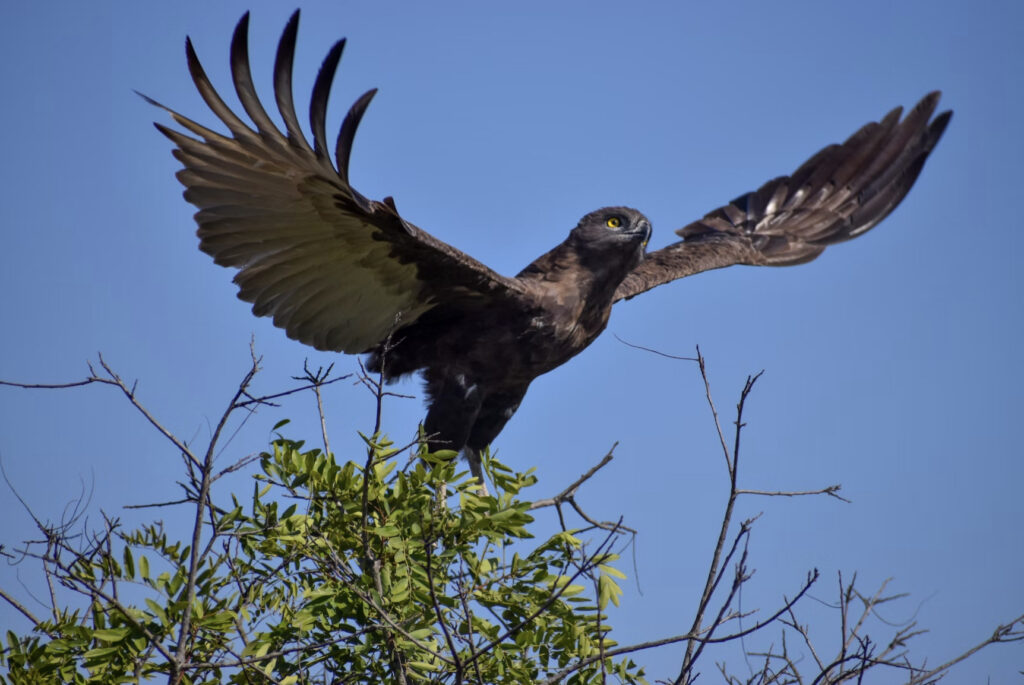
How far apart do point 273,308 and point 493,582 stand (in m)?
2.00

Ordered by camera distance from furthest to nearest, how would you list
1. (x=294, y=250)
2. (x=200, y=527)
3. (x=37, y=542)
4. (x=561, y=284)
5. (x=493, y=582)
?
(x=561, y=284), (x=294, y=250), (x=493, y=582), (x=37, y=542), (x=200, y=527)

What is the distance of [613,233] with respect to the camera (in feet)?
19.9

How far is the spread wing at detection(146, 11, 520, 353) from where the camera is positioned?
4.62 meters

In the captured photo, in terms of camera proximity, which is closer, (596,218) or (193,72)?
(193,72)

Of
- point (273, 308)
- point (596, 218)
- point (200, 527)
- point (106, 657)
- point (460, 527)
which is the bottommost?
point (106, 657)

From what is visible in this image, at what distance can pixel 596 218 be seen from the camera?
6164 mm

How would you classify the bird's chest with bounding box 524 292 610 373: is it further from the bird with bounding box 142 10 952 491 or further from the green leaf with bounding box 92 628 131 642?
the green leaf with bounding box 92 628 131 642

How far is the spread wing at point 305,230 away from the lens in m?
4.62

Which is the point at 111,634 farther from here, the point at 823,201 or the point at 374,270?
the point at 823,201

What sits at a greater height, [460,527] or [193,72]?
[193,72]

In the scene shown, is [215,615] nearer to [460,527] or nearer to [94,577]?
[94,577]

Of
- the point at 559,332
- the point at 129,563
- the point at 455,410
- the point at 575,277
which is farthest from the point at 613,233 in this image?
the point at 129,563

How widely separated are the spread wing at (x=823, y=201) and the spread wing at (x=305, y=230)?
2.65 metres

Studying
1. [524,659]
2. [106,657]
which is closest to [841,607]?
[524,659]
